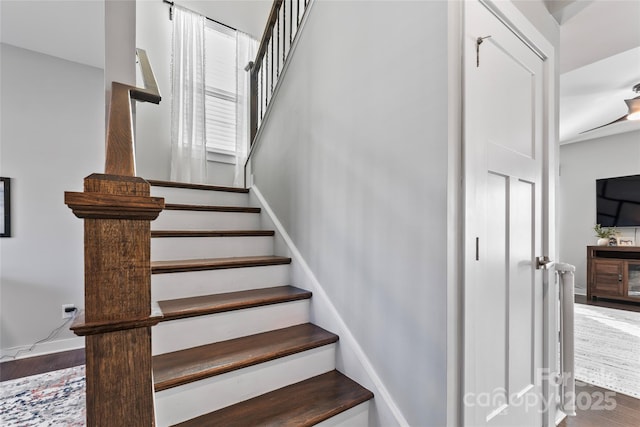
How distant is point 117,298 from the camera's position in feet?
1.89

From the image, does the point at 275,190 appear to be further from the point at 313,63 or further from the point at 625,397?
the point at 625,397

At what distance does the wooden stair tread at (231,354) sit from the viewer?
A: 1.17 meters

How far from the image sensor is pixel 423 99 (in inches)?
46.5

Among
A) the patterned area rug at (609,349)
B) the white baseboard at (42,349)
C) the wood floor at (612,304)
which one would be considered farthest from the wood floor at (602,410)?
the white baseboard at (42,349)

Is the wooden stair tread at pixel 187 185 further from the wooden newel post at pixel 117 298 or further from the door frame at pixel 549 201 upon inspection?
the door frame at pixel 549 201

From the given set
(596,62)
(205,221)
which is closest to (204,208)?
(205,221)

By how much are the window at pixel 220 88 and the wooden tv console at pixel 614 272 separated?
5718 millimetres

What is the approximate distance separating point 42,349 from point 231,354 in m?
2.70

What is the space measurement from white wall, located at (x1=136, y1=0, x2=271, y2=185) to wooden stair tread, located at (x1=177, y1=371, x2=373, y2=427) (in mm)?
2600

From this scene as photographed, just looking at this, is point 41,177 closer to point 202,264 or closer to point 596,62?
point 202,264

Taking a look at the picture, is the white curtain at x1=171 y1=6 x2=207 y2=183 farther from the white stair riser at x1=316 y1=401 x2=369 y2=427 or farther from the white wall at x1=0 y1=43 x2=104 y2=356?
the white stair riser at x1=316 y1=401 x2=369 y2=427

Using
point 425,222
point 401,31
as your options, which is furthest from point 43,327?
point 401,31

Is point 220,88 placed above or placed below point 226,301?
above

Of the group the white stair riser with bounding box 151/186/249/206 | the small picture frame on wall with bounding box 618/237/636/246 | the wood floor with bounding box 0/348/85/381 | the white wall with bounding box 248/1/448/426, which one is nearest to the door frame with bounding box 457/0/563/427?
the white wall with bounding box 248/1/448/426
